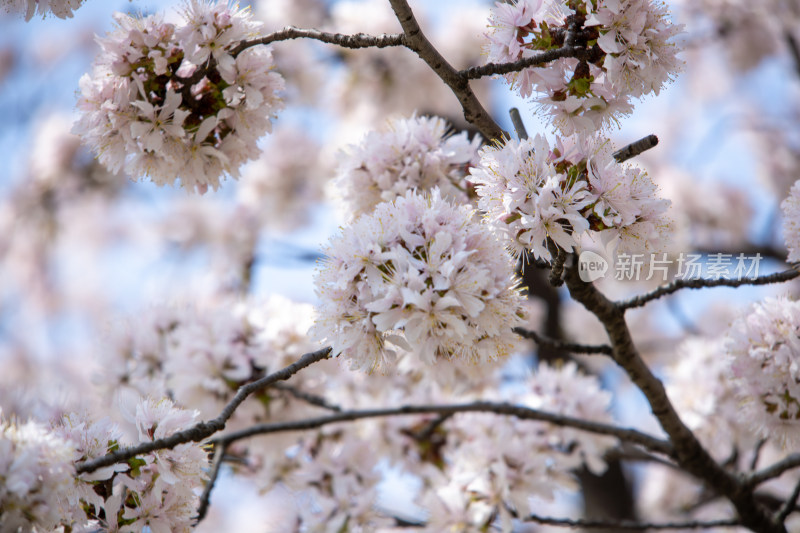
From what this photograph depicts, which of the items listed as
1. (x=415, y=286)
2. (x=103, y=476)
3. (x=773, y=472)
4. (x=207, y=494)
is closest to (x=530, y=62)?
(x=415, y=286)

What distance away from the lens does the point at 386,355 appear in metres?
1.51

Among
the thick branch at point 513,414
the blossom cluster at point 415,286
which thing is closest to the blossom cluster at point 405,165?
the blossom cluster at point 415,286

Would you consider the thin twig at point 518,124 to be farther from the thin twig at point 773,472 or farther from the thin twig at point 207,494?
the thin twig at point 773,472

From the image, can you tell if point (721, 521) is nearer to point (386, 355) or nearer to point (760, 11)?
point (386, 355)

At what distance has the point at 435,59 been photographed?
162 cm

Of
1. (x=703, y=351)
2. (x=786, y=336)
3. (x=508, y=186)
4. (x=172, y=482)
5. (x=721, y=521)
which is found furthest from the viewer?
(x=703, y=351)

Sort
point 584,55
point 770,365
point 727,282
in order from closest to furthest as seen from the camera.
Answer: point 584,55, point 727,282, point 770,365

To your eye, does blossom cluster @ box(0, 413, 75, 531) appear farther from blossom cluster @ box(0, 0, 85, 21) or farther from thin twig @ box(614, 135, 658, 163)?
thin twig @ box(614, 135, 658, 163)

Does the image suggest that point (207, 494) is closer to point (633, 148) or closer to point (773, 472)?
point (633, 148)

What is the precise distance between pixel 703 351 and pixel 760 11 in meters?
3.06

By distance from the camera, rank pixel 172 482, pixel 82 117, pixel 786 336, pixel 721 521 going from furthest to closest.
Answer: pixel 721 521 < pixel 786 336 < pixel 82 117 < pixel 172 482

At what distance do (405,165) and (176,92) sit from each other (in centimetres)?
65

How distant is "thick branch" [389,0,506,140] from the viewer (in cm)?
159

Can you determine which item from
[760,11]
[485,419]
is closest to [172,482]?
[485,419]
